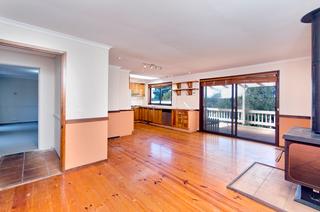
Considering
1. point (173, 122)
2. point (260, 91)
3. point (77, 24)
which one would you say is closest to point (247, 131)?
point (260, 91)

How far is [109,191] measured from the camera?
2307 mm

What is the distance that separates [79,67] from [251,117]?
5.63 metres

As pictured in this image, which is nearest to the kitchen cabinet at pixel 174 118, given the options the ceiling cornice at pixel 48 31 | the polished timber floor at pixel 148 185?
the polished timber floor at pixel 148 185

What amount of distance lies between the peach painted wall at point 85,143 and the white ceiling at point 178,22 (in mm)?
1638

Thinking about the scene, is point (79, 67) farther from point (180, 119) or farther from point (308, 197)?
point (180, 119)

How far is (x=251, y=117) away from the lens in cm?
582

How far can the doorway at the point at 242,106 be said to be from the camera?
4927mm

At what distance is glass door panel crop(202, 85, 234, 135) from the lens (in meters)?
5.76

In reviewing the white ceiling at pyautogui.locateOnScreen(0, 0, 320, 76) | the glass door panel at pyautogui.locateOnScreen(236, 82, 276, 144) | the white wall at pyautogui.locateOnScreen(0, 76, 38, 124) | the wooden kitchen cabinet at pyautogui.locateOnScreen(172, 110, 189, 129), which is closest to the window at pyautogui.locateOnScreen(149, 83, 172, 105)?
the wooden kitchen cabinet at pyautogui.locateOnScreen(172, 110, 189, 129)

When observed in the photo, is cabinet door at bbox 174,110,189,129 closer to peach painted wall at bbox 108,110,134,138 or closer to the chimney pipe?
peach painted wall at bbox 108,110,134,138

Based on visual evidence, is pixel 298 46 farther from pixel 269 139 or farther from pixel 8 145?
pixel 8 145

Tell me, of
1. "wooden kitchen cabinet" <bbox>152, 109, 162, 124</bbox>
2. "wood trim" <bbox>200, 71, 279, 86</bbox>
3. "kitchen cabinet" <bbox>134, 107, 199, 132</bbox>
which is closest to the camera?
"wood trim" <bbox>200, 71, 279, 86</bbox>

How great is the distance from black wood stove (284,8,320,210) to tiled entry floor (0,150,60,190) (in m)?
3.61

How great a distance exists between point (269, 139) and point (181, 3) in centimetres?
501
